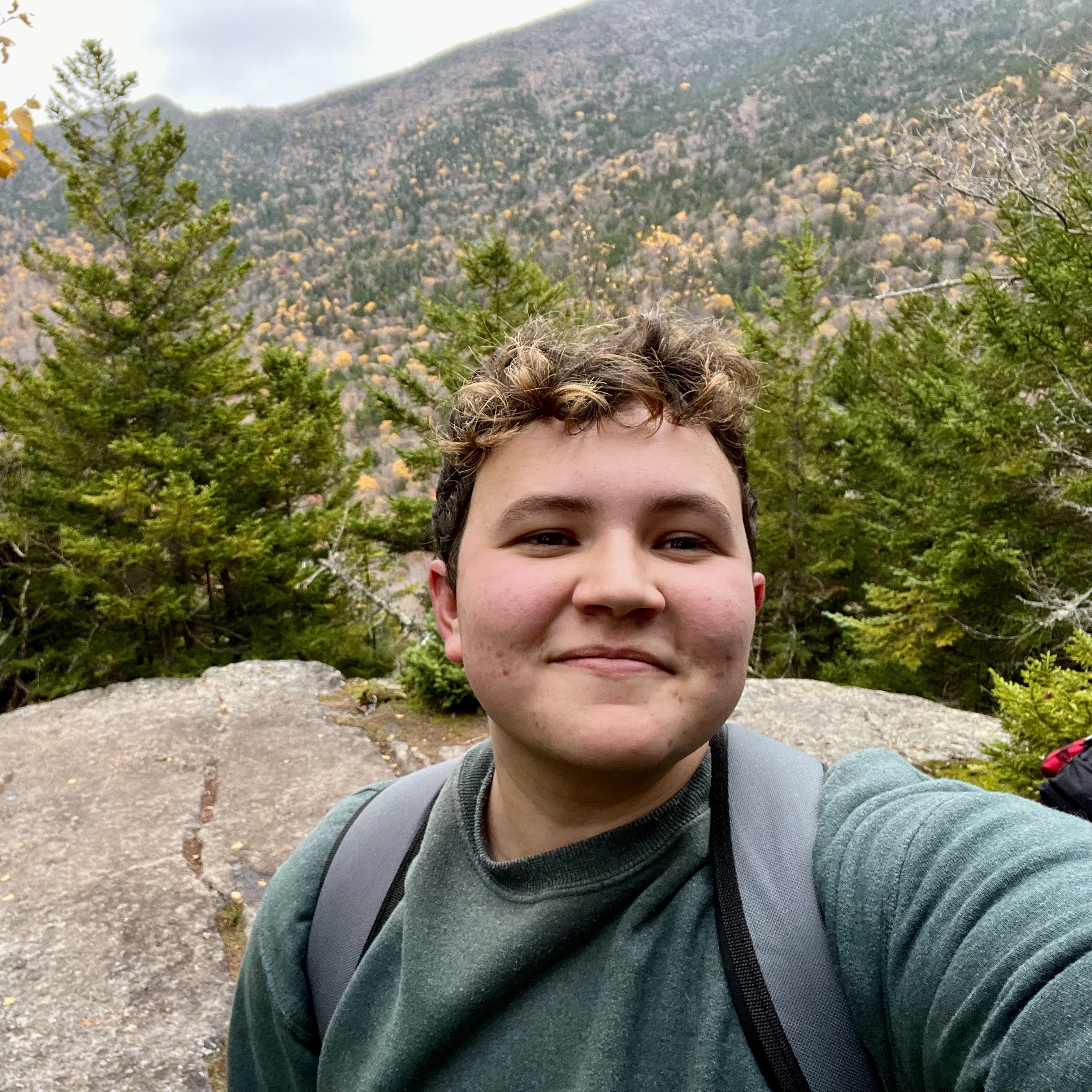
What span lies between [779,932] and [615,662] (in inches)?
15.3

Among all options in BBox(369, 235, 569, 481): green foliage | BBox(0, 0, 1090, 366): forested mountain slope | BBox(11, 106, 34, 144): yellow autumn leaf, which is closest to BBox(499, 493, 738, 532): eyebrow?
BBox(11, 106, 34, 144): yellow autumn leaf

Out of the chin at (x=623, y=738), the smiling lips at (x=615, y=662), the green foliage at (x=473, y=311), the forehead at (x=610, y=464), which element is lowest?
the chin at (x=623, y=738)

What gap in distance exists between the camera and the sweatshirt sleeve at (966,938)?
766 millimetres

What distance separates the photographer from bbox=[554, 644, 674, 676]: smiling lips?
1084mm

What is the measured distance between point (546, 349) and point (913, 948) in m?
1.04

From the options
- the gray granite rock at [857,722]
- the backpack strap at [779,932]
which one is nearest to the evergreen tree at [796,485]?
the gray granite rock at [857,722]

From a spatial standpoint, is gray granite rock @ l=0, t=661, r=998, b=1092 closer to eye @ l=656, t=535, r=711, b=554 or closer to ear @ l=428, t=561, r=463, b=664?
ear @ l=428, t=561, r=463, b=664

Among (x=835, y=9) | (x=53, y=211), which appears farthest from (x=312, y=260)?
(x=835, y=9)

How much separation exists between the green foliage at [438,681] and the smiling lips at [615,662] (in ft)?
17.4

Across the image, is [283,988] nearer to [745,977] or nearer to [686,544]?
[745,977]

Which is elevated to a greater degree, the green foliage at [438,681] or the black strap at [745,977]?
the black strap at [745,977]

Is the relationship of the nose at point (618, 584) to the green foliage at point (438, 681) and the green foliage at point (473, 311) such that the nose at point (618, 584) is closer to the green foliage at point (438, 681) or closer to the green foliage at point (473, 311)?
the green foliage at point (438, 681)

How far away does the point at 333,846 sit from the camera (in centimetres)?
143

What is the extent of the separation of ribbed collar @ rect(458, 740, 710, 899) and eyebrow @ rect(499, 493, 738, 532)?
38 centimetres
